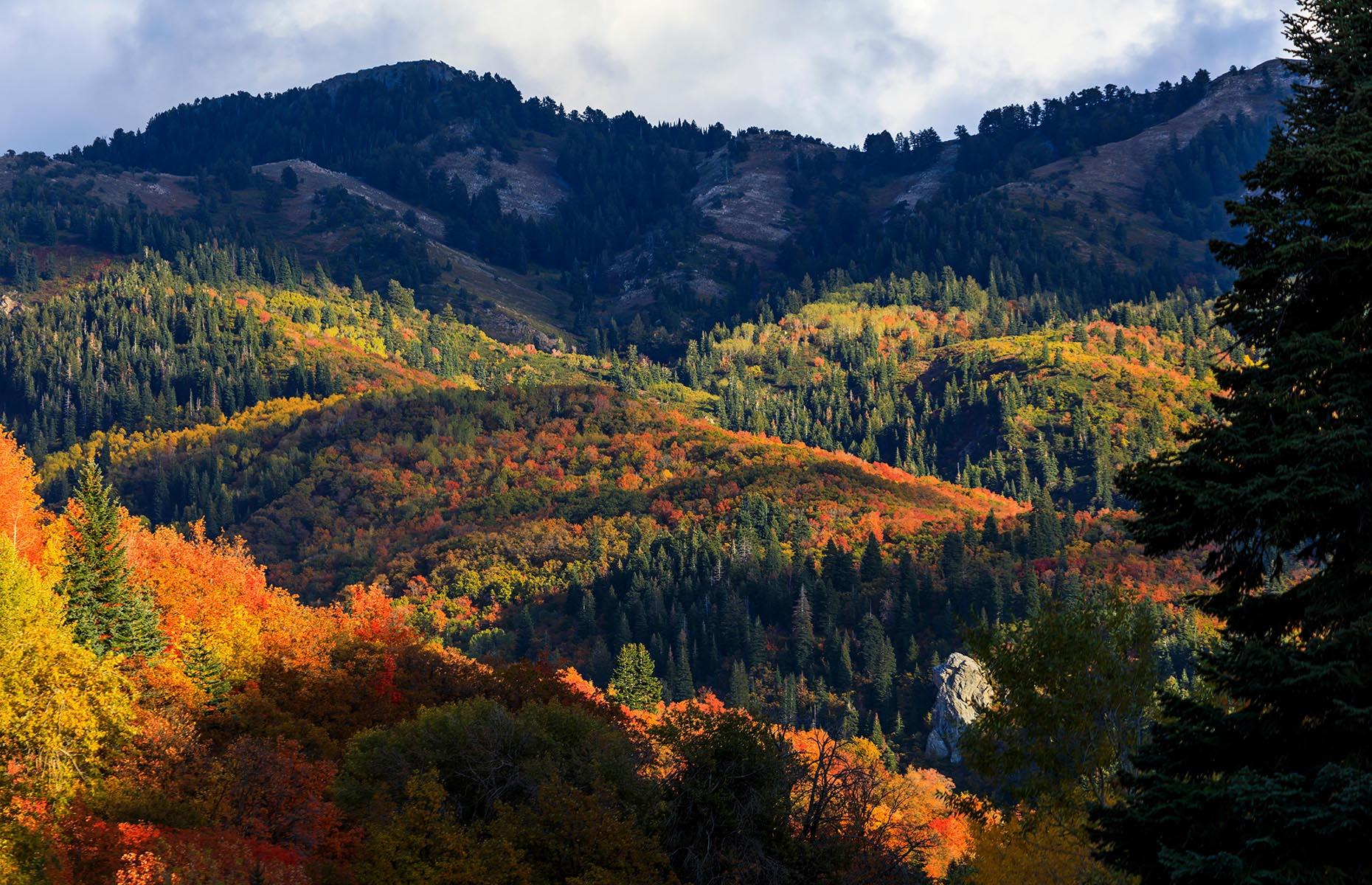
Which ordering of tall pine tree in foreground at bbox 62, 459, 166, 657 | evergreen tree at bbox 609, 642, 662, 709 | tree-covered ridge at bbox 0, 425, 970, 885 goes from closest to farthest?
tree-covered ridge at bbox 0, 425, 970, 885 → tall pine tree in foreground at bbox 62, 459, 166, 657 → evergreen tree at bbox 609, 642, 662, 709

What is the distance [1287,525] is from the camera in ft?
65.5

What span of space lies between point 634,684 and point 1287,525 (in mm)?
Answer: 141076

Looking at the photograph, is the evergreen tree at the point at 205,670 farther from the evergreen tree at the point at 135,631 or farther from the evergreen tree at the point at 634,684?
the evergreen tree at the point at 634,684

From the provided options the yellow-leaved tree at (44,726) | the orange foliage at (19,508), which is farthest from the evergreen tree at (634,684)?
the yellow-leaved tree at (44,726)

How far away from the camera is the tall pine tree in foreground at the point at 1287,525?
19.0m

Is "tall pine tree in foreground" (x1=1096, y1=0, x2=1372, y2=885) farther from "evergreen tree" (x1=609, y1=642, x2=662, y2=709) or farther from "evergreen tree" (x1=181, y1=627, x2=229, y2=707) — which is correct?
"evergreen tree" (x1=609, y1=642, x2=662, y2=709)

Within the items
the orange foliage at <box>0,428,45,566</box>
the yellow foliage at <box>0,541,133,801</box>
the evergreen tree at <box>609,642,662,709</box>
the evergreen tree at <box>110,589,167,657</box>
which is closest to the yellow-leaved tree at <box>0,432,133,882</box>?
the yellow foliage at <box>0,541,133,801</box>

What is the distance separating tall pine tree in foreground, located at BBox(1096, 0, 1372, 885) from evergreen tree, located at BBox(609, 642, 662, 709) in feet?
397

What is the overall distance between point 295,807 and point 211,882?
12615mm

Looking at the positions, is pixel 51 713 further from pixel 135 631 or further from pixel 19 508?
pixel 19 508

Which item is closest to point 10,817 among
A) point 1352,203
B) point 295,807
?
point 295,807

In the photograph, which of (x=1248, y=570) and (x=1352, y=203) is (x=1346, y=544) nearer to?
(x=1248, y=570)

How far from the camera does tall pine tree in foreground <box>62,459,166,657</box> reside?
75.6 metres

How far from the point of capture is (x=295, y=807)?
5572 centimetres
